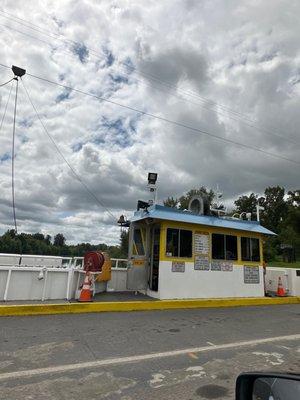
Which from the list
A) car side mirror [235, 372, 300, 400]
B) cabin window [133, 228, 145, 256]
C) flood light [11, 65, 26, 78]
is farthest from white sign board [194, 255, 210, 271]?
car side mirror [235, 372, 300, 400]

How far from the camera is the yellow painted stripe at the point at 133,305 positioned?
9036mm

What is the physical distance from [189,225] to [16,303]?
6285 millimetres

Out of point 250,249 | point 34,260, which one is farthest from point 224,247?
point 34,260

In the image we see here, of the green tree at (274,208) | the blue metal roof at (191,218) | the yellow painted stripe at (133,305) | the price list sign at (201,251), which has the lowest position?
the yellow painted stripe at (133,305)

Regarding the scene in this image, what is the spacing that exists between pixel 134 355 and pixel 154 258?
274 inches

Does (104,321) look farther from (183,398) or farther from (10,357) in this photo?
(183,398)

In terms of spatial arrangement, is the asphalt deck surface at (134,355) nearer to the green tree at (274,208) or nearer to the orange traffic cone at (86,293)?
the orange traffic cone at (86,293)

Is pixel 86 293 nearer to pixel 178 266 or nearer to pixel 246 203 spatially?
pixel 178 266

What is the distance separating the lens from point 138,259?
13250 millimetres

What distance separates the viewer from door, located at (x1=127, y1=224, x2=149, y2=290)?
13.2 metres

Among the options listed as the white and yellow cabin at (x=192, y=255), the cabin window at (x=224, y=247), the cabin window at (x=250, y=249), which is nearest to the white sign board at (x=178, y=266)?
the white and yellow cabin at (x=192, y=255)

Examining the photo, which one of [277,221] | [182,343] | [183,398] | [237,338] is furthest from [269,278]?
[277,221]

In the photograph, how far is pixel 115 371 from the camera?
17.4ft

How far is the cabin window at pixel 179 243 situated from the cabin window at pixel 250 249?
2648 mm
